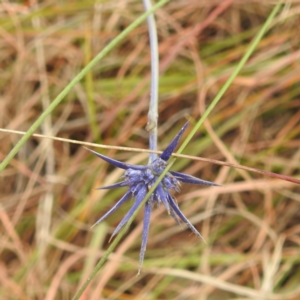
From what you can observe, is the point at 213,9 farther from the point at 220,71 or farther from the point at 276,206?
the point at 276,206

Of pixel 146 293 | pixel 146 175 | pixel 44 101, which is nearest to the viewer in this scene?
pixel 146 175

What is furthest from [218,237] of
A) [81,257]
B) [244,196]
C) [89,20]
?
[89,20]

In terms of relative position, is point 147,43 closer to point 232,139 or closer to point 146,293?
point 232,139

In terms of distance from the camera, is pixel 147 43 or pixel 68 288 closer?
pixel 68 288

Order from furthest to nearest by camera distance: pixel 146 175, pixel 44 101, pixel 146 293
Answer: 1. pixel 44 101
2. pixel 146 293
3. pixel 146 175

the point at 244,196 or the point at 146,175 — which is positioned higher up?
the point at 244,196

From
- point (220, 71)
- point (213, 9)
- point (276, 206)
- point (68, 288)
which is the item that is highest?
point (213, 9)
